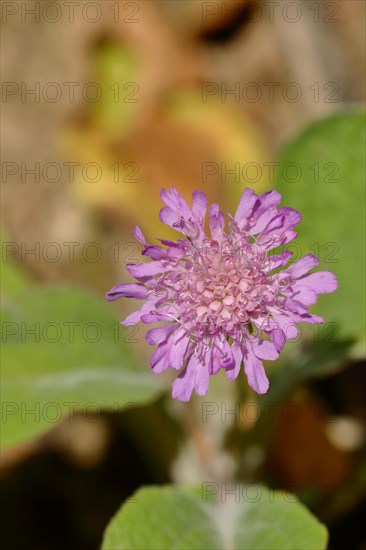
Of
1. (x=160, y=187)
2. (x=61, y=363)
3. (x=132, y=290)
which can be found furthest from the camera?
(x=160, y=187)

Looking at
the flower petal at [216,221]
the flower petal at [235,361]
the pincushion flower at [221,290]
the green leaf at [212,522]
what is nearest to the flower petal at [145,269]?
the pincushion flower at [221,290]

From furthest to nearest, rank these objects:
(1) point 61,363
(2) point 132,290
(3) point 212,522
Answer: (1) point 61,363
(3) point 212,522
(2) point 132,290

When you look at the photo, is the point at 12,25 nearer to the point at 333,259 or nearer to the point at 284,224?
the point at 333,259

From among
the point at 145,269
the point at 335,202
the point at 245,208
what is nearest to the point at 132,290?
the point at 145,269

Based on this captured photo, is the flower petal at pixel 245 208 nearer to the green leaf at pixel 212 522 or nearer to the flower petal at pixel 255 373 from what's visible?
the flower petal at pixel 255 373

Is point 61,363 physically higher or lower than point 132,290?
lower

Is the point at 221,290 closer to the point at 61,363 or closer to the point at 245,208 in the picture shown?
the point at 245,208

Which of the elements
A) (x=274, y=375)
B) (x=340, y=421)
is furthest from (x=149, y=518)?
(x=340, y=421)

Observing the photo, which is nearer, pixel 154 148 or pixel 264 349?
pixel 264 349
